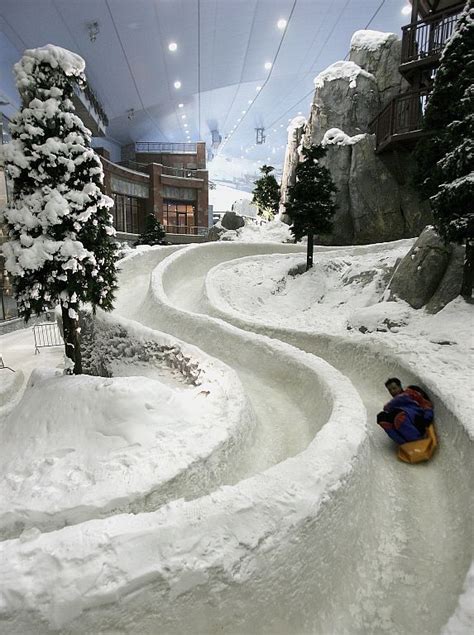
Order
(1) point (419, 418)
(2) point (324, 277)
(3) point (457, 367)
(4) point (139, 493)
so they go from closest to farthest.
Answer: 1. (4) point (139, 493)
2. (1) point (419, 418)
3. (3) point (457, 367)
4. (2) point (324, 277)

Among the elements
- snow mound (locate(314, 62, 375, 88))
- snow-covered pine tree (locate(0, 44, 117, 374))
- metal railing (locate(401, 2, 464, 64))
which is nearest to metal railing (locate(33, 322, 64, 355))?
snow-covered pine tree (locate(0, 44, 117, 374))

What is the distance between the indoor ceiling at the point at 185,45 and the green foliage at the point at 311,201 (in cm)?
1335

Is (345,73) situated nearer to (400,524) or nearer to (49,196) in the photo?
(49,196)

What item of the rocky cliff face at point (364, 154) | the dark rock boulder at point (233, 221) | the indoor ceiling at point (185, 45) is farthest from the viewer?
the dark rock boulder at point (233, 221)

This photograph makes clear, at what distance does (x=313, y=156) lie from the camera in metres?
16.2

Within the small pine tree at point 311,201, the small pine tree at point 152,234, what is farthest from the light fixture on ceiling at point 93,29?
the small pine tree at point 311,201

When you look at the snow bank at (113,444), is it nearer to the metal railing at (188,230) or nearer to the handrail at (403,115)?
the handrail at (403,115)

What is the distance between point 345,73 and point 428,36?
24.6 feet

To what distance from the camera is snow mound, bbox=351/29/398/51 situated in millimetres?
24297

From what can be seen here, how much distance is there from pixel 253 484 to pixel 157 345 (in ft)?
18.5

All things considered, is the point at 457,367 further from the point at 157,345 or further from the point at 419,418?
the point at 157,345

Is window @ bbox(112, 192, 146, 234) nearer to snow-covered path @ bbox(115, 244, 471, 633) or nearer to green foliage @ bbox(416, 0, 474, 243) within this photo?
green foliage @ bbox(416, 0, 474, 243)

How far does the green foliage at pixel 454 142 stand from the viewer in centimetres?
826

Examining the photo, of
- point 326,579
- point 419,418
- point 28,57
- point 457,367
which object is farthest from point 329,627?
point 28,57
